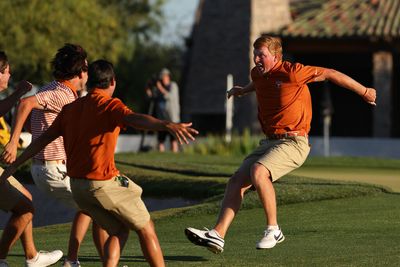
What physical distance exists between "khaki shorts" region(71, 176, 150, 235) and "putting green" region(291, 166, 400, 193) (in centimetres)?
784

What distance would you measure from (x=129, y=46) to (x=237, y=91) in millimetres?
42186

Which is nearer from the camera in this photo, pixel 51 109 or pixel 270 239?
pixel 51 109

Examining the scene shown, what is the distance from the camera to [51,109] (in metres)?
10.4

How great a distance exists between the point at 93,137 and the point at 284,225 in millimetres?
4675

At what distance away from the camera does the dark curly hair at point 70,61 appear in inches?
397

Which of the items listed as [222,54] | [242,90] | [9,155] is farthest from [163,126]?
[222,54]

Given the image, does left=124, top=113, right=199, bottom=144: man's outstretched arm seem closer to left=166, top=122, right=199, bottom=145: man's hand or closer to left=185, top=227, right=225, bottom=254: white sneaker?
left=166, top=122, right=199, bottom=145: man's hand

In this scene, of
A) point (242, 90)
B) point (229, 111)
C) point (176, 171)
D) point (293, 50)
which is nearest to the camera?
point (242, 90)

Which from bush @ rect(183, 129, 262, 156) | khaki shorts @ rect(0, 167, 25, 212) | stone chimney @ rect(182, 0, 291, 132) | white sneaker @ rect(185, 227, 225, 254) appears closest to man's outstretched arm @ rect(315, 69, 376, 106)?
white sneaker @ rect(185, 227, 225, 254)

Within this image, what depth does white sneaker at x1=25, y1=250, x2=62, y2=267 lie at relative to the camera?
34.1ft

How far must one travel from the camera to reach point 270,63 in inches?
431

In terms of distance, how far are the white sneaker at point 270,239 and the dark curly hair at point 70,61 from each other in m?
1.99

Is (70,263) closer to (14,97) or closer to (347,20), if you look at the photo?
(14,97)

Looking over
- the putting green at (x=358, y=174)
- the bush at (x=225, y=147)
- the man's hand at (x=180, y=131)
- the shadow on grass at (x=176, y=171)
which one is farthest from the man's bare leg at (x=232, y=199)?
the bush at (x=225, y=147)
